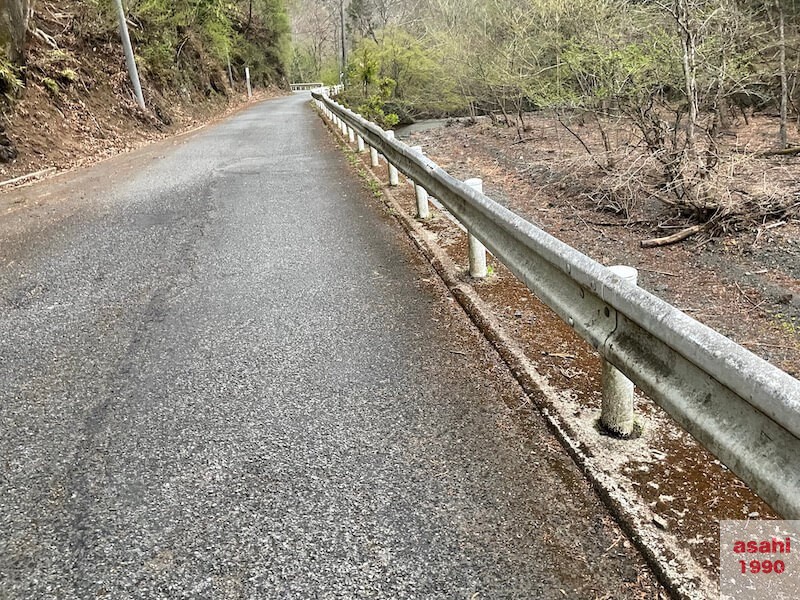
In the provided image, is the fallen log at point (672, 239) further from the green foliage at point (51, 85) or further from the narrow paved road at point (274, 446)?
the green foliage at point (51, 85)

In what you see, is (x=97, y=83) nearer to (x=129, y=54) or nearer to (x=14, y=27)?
(x=129, y=54)

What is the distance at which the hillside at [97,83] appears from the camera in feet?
43.4

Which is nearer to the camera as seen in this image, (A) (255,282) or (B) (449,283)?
(B) (449,283)

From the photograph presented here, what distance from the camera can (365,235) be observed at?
6.45 metres

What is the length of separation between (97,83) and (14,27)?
4590 millimetres

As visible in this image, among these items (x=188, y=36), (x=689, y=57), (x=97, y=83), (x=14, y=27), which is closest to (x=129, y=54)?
(x=97, y=83)

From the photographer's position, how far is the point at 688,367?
77.9 inches

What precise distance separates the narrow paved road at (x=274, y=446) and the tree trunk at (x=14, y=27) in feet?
34.3

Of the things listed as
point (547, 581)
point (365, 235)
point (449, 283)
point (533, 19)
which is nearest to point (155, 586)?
point (547, 581)

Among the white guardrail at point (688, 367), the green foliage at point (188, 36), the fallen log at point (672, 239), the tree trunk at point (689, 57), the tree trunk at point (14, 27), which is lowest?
the fallen log at point (672, 239)

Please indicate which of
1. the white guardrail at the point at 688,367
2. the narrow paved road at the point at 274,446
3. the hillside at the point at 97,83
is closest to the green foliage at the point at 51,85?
the hillside at the point at 97,83

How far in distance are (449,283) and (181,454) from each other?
101 inches

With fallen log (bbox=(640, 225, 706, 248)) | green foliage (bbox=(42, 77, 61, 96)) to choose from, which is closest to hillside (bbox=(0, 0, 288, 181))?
green foliage (bbox=(42, 77, 61, 96))

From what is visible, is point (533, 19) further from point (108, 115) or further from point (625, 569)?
point (625, 569)
